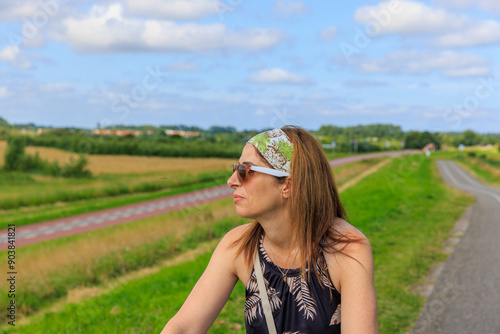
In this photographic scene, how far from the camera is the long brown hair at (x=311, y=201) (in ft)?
6.92

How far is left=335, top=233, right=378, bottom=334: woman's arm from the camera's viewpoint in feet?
6.34

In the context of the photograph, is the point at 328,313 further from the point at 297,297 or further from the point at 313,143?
the point at 313,143

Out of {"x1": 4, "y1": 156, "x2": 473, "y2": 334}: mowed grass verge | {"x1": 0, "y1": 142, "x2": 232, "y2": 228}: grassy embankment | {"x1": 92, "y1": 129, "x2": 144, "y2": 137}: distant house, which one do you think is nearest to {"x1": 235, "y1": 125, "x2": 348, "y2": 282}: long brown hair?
{"x1": 4, "y1": 156, "x2": 473, "y2": 334}: mowed grass verge

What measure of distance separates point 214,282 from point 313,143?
0.75 meters

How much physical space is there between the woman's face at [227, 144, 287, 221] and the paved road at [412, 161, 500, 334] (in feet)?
12.1

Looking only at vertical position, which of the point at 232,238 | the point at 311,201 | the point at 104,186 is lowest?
the point at 104,186

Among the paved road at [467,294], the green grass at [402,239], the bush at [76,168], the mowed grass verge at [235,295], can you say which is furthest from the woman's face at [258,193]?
the bush at [76,168]

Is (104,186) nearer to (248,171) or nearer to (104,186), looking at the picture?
(104,186)

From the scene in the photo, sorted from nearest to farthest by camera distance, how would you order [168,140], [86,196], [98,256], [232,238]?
[232,238] < [98,256] < [86,196] < [168,140]

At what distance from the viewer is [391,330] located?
5180 millimetres

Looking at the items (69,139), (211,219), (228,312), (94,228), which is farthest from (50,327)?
(69,139)

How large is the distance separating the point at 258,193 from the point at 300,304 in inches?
19.2

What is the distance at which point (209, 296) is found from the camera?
223 cm

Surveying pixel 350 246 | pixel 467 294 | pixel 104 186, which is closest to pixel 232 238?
pixel 350 246
